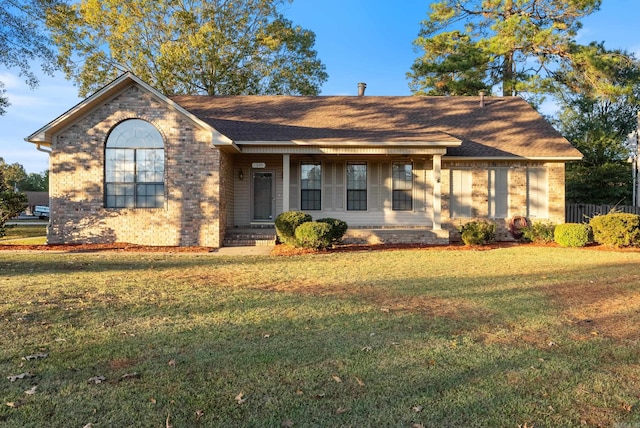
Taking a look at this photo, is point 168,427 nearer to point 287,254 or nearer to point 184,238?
point 287,254

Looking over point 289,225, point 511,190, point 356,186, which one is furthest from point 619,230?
point 289,225

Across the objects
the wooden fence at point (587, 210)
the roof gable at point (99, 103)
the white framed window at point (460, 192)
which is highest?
the roof gable at point (99, 103)

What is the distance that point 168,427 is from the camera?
8.88ft

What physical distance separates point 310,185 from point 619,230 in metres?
9.56

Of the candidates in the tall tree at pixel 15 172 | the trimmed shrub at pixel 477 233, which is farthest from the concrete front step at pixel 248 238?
the tall tree at pixel 15 172

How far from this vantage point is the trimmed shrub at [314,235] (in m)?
11.6

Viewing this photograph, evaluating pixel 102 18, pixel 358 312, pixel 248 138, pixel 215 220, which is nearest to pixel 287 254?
pixel 215 220

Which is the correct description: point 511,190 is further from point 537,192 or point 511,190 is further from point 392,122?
point 392,122

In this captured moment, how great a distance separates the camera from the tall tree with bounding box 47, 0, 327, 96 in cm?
2514

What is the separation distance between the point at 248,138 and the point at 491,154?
8.15 m

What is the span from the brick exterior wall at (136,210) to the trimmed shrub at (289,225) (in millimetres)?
1930

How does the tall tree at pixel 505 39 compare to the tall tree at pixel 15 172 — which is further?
the tall tree at pixel 15 172

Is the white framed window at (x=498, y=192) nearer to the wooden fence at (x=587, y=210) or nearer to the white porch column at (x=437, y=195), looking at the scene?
the white porch column at (x=437, y=195)

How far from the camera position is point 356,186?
15.5 m
